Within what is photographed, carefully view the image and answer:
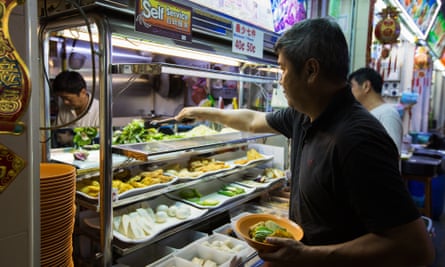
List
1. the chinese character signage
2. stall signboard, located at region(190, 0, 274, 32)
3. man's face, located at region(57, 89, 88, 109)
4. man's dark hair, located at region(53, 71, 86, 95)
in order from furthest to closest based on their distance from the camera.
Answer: man's face, located at region(57, 89, 88, 109) → man's dark hair, located at region(53, 71, 86, 95) → the chinese character signage → stall signboard, located at region(190, 0, 274, 32)

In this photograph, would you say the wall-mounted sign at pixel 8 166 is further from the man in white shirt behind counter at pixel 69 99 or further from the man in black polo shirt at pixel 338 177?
the man in white shirt behind counter at pixel 69 99

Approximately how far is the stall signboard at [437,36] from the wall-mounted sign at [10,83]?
10207mm

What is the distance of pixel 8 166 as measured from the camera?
115 cm

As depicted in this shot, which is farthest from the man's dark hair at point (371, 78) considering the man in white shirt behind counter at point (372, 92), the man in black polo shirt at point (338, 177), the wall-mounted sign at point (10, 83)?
the wall-mounted sign at point (10, 83)

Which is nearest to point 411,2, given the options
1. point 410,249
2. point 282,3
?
point 282,3

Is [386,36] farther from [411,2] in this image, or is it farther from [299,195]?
[299,195]

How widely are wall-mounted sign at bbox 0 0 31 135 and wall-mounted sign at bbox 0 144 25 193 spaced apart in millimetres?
69

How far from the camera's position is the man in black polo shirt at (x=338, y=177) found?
4.26 ft

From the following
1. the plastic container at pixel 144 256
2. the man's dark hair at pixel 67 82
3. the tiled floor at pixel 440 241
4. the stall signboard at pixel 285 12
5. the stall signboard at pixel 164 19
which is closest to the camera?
the stall signboard at pixel 164 19

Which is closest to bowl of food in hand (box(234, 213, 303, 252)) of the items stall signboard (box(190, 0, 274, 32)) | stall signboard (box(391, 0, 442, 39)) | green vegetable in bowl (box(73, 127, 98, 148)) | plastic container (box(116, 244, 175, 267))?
plastic container (box(116, 244, 175, 267))

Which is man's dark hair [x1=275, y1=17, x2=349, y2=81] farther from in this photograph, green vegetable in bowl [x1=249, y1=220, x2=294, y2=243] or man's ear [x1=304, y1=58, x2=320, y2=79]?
green vegetable in bowl [x1=249, y1=220, x2=294, y2=243]

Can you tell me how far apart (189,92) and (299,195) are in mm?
5126

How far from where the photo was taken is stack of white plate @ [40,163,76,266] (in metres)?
1.57

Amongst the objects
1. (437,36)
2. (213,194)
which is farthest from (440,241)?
(437,36)
